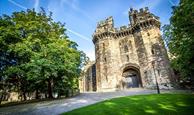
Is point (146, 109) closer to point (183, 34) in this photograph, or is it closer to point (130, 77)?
point (183, 34)

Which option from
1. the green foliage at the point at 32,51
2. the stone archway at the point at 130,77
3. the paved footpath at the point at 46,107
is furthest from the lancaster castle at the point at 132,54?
the paved footpath at the point at 46,107

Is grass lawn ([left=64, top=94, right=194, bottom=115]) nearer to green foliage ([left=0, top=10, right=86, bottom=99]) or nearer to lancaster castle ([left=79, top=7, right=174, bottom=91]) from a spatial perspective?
green foliage ([left=0, top=10, right=86, bottom=99])

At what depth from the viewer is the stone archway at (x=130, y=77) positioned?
31.6 meters

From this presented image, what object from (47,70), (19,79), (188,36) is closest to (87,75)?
(19,79)

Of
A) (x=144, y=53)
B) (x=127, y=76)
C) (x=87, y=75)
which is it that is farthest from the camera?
(x=87, y=75)

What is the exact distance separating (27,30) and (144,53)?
67.4ft

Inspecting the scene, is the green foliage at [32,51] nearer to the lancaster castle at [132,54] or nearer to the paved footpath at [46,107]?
the paved footpath at [46,107]

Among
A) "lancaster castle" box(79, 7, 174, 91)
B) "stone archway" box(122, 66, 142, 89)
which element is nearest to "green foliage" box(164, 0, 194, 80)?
"lancaster castle" box(79, 7, 174, 91)

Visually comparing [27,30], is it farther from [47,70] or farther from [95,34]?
[95,34]

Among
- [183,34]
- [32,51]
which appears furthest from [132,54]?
[32,51]

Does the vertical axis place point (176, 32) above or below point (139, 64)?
above

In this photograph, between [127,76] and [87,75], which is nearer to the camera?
[127,76]

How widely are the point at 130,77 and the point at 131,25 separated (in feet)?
37.2

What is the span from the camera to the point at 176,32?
20297mm
